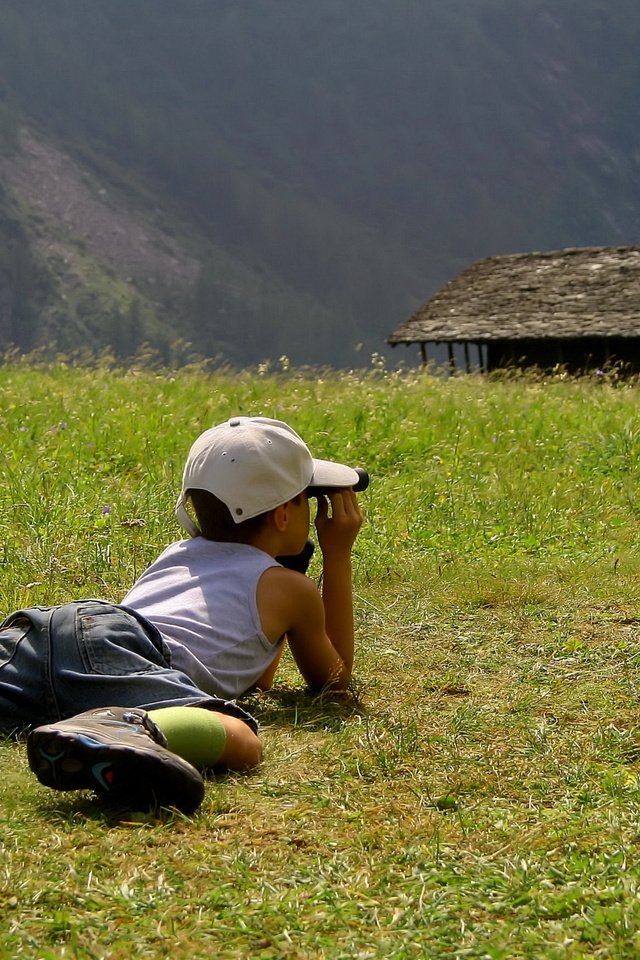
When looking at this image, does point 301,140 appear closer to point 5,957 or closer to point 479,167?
point 479,167

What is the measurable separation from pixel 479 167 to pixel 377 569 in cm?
15710

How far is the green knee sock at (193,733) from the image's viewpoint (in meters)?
2.97

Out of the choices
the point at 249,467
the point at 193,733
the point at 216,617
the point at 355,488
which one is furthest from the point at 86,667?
the point at 355,488

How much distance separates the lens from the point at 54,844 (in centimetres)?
248

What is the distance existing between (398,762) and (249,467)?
Answer: 978mm

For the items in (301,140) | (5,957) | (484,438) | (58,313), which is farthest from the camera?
(301,140)

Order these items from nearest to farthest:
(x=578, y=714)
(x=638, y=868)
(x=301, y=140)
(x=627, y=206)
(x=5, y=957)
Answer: (x=5, y=957)
(x=638, y=868)
(x=578, y=714)
(x=627, y=206)
(x=301, y=140)

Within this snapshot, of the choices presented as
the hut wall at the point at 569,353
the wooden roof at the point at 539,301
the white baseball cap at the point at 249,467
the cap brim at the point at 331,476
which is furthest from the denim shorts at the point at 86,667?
the hut wall at the point at 569,353

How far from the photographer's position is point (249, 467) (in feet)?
11.8

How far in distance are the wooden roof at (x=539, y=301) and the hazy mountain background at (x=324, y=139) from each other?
354ft

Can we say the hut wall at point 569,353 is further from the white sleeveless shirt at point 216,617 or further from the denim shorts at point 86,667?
the denim shorts at point 86,667

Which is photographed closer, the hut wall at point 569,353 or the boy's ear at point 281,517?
the boy's ear at point 281,517

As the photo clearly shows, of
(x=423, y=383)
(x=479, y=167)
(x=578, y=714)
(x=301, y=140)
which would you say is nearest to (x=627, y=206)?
(x=479, y=167)

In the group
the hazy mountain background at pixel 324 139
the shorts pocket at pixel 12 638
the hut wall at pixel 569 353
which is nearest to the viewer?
the shorts pocket at pixel 12 638
